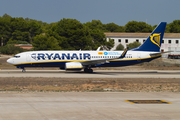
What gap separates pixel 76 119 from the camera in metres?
13.3

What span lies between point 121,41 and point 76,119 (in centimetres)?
11364

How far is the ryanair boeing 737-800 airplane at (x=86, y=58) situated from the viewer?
136 ft

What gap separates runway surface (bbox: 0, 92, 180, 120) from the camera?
13844 mm

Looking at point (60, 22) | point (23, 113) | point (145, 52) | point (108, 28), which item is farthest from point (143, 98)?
point (108, 28)

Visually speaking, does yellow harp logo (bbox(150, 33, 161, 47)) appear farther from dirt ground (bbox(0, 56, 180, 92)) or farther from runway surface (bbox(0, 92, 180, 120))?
runway surface (bbox(0, 92, 180, 120))

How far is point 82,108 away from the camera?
15867 millimetres

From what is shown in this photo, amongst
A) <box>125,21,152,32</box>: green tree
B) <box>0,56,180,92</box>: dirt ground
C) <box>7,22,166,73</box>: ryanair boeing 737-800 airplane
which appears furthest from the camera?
<box>125,21,152,32</box>: green tree

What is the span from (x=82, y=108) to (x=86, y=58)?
90.5ft

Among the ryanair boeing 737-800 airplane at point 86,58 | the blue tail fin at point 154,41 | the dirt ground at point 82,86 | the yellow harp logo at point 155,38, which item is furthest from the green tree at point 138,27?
the dirt ground at point 82,86

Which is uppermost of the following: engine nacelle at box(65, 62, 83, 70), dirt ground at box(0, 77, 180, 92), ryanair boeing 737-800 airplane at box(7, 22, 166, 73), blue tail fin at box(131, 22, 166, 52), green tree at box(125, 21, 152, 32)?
green tree at box(125, 21, 152, 32)

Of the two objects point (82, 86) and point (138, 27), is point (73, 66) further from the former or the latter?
point (138, 27)

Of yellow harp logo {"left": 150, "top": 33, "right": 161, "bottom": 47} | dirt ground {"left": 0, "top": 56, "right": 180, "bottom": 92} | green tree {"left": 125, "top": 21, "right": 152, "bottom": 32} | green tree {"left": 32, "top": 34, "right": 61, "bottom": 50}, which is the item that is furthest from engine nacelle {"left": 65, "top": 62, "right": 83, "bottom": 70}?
green tree {"left": 125, "top": 21, "right": 152, "bottom": 32}

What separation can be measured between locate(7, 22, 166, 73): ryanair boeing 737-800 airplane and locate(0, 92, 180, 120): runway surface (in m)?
21.6

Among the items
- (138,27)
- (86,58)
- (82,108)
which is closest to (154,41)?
(86,58)
